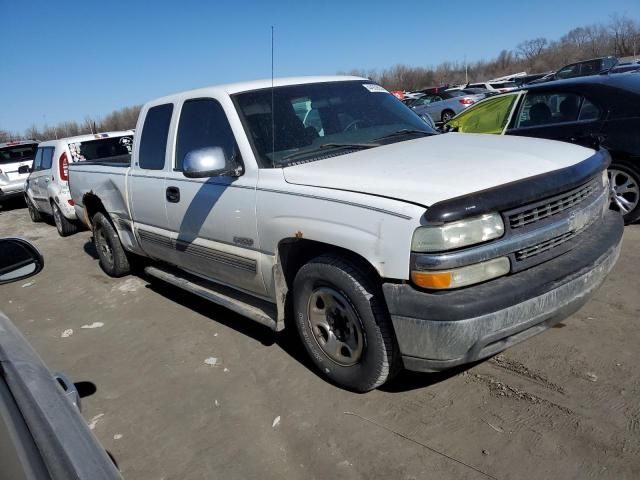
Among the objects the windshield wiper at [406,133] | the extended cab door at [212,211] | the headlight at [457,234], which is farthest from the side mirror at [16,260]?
the windshield wiper at [406,133]

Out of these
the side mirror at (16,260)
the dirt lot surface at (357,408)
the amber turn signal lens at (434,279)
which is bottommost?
the dirt lot surface at (357,408)

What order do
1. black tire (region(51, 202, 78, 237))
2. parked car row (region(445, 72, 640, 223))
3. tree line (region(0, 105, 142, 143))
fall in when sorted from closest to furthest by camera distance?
parked car row (region(445, 72, 640, 223)) → black tire (region(51, 202, 78, 237)) → tree line (region(0, 105, 142, 143))

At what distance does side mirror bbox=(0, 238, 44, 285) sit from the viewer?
221 cm

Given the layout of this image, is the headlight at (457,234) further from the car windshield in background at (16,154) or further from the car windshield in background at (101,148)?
the car windshield in background at (16,154)

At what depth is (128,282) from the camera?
19.9 ft

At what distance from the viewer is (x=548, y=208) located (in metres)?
2.76

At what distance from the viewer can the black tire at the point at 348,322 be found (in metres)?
2.79

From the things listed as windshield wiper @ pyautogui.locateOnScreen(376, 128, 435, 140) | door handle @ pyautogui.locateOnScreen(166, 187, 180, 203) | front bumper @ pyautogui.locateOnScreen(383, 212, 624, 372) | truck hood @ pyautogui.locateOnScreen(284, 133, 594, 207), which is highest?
windshield wiper @ pyautogui.locateOnScreen(376, 128, 435, 140)

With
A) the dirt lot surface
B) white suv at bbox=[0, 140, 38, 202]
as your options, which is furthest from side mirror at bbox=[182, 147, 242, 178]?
white suv at bbox=[0, 140, 38, 202]

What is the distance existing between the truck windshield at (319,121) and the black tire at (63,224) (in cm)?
665

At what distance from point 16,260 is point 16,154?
43.2ft

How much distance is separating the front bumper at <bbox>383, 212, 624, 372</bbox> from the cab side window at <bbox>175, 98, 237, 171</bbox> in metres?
1.79

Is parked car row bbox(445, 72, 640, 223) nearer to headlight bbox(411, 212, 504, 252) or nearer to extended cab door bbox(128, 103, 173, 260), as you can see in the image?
headlight bbox(411, 212, 504, 252)

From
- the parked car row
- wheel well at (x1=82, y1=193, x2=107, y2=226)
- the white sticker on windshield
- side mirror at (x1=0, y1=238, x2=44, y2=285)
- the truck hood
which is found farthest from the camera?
wheel well at (x1=82, y1=193, x2=107, y2=226)
